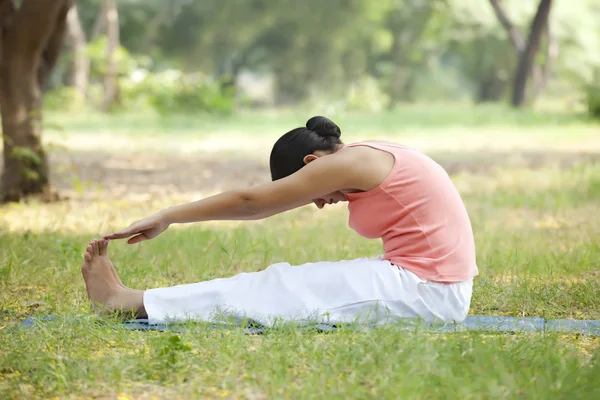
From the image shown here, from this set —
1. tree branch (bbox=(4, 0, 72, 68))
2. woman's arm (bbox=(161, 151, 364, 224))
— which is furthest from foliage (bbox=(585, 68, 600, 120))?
woman's arm (bbox=(161, 151, 364, 224))

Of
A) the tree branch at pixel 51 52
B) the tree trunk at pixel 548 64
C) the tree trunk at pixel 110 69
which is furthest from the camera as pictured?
the tree trunk at pixel 548 64

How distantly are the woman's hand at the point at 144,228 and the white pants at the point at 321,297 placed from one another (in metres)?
0.29

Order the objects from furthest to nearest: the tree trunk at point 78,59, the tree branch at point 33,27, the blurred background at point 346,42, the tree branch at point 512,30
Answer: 1. the blurred background at point 346,42
2. the tree trunk at point 78,59
3. the tree branch at point 512,30
4. the tree branch at point 33,27

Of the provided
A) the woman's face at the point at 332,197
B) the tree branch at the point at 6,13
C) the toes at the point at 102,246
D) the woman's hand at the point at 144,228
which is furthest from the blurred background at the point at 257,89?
the woman's face at the point at 332,197

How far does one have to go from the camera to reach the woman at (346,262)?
3.74 metres

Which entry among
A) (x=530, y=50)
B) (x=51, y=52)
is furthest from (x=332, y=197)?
(x=530, y=50)

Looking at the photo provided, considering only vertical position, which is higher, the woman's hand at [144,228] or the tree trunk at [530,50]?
the tree trunk at [530,50]

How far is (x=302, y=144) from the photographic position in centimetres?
381

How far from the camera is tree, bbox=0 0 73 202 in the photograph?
710cm

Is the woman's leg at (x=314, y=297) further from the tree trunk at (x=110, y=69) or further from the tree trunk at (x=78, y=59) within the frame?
the tree trunk at (x=78, y=59)

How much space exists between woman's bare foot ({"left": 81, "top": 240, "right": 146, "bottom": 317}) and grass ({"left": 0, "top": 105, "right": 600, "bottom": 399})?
4.3 inches

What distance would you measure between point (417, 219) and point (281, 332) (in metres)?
0.75

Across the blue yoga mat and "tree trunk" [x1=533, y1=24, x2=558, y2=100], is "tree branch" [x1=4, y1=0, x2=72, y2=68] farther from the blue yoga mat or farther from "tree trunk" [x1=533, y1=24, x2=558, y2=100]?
"tree trunk" [x1=533, y1=24, x2=558, y2=100]

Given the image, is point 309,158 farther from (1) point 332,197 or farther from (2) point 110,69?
(2) point 110,69
